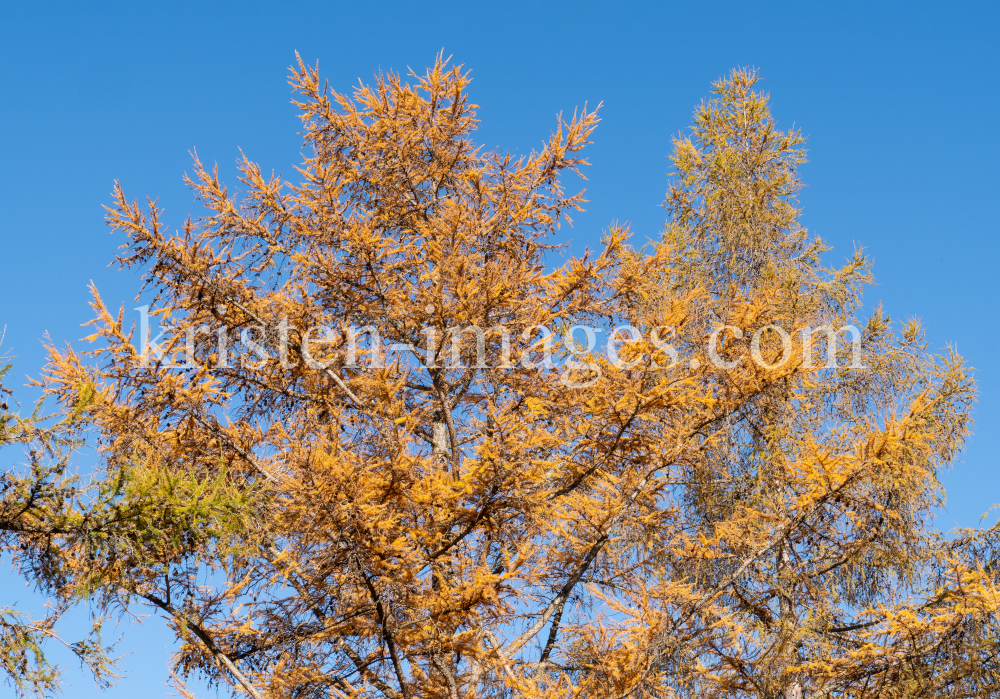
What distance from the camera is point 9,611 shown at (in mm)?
6047

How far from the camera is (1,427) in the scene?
5688mm

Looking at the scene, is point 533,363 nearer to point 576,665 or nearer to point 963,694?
point 576,665

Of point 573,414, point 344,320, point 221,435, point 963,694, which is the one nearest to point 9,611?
point 221,435

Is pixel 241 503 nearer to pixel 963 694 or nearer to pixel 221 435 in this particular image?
pixel 221 435

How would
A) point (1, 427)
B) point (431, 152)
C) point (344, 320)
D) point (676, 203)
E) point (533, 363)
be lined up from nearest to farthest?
1. point (1, 427)
2. point (533, 363)
3. point (344, 320)
4. point (431, 152)
5. point (676, 203)

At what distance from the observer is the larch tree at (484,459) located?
5.67 metres

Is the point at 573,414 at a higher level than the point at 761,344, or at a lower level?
lower

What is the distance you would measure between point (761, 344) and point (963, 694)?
3408 mm

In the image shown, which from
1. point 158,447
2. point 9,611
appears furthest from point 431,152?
point 9,611

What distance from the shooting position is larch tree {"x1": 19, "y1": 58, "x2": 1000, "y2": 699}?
5.67 m

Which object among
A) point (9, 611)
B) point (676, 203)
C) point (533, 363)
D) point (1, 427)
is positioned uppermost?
point (676, 203)

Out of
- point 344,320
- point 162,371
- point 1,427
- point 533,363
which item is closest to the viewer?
point 1,427

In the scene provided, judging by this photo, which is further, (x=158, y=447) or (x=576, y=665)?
(x=576, y=665)

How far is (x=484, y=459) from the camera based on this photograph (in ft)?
18.1
